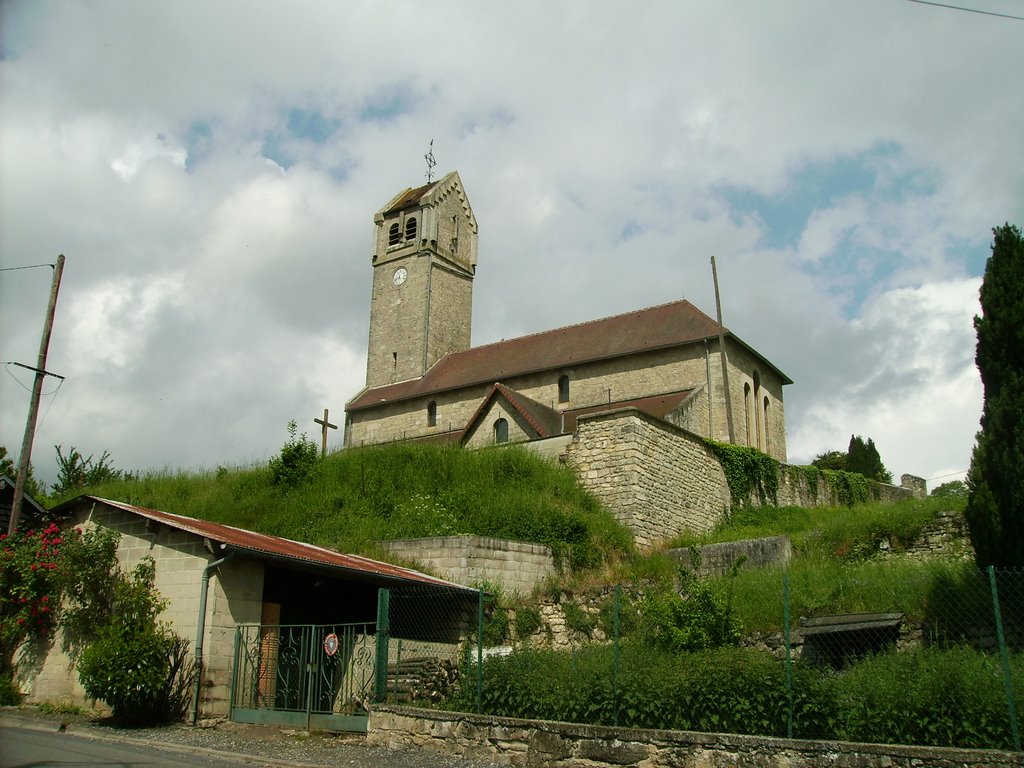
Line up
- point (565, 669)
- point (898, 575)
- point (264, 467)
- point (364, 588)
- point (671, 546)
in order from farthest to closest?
point (264, 467), point (671, 546), point (364, 588), point (898, 575), point (565, 669)

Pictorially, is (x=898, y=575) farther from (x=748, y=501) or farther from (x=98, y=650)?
(x=748, y=501)

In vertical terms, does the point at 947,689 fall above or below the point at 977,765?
above

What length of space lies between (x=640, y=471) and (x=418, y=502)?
19.0ft

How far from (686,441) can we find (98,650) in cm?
1681

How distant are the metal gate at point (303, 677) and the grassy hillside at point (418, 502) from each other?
5.60 metres

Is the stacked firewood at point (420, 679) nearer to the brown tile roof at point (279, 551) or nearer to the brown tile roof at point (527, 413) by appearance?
the brown tile roof at point (279, 551)

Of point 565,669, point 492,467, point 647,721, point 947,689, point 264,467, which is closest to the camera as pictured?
point 947,689

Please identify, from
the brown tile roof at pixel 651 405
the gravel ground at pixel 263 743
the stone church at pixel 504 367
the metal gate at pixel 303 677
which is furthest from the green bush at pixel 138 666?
the brown tile roof at pixel 651 405

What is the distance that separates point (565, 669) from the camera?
10.3 metres

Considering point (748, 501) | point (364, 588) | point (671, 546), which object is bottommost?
point (364, 588)

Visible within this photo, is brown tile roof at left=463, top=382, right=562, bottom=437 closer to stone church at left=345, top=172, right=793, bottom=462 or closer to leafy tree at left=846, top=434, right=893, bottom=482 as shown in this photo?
stone church at left=345, top=172, right=793, bottom=462

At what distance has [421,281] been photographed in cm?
4369

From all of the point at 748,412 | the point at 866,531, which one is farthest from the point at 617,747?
the point at 748,412

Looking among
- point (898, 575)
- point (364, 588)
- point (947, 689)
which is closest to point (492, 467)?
point (364, 588)
